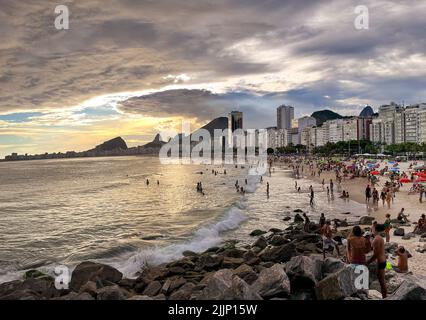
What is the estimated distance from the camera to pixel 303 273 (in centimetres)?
859

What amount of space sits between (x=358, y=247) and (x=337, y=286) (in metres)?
1.32

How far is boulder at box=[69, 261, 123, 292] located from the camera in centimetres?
1176

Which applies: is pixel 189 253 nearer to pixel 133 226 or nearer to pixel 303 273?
pixel 303 273

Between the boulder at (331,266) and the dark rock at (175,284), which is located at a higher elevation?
the boulder at (331,266)

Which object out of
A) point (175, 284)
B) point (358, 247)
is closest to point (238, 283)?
point (358, 247)

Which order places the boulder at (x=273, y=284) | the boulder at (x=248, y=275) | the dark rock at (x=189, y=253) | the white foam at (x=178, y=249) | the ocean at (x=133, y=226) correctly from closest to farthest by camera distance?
the boulder at (x=273, y=284)
the boulder at (x=248, y=275)
the white foam at (x=178, y=249)
the dark rock at (x=189, y=253)
the ocean at (x=133, y=226)

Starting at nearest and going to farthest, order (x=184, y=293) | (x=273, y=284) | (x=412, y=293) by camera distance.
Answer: (x=412, y=293) < (x=273, y=284) < (x=184, y=293)

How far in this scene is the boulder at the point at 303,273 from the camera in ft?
28.0

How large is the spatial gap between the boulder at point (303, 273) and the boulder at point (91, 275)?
20.9ft

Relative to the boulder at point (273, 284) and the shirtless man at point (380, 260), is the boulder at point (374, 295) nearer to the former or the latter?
the shirtless man at point (380, 260)

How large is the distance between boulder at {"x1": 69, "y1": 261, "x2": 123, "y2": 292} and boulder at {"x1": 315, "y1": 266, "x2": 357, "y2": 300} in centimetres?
720

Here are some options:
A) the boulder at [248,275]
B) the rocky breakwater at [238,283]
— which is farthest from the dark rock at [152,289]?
the boulder at [248,275]

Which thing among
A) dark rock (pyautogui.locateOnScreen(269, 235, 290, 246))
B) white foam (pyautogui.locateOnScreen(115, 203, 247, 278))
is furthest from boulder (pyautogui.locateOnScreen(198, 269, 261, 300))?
dark rock (pyautogui.locateOnScreen(269, 235, 290, 246))

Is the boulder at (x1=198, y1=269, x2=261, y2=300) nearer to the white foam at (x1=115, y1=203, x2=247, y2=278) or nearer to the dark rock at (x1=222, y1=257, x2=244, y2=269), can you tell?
the dark rock at (x1=222, y1=257, x2=244, y2=269)
